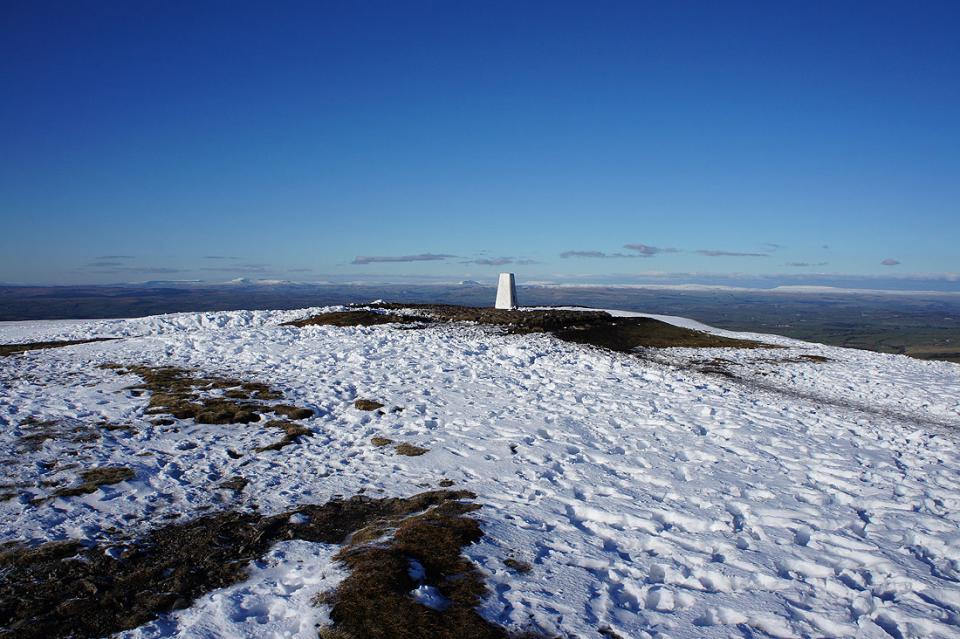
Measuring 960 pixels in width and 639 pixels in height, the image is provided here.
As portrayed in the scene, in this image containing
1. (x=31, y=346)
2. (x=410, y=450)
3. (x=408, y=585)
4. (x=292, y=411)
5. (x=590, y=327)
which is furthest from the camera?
(x=590, y=327)

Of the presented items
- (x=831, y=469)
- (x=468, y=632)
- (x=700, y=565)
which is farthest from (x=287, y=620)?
(x=831, y=469)

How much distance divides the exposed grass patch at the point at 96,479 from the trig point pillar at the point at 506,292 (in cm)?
2528

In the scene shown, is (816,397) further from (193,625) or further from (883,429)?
(193,625)

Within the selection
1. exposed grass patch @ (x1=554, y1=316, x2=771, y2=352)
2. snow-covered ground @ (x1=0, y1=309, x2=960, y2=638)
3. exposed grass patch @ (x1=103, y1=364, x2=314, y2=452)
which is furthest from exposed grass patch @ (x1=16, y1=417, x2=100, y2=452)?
exposed grass patch @ (x1=554, y1=316, x2=771, y2=352)

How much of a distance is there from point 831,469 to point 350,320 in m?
20.3

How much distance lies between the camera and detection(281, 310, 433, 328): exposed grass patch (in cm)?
2425

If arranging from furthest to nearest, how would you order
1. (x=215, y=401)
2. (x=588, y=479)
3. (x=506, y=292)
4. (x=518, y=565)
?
1. (x=506, y=292)
2. (x=215, y=401)
3. (x=588, y=479)
4. (x=518, y=565)

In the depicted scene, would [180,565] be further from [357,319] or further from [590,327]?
[590,327]

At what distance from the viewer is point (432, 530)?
5.91 m

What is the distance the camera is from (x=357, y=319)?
980 inches

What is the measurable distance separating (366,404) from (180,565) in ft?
20.9

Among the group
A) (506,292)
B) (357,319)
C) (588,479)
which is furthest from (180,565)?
(506,292)

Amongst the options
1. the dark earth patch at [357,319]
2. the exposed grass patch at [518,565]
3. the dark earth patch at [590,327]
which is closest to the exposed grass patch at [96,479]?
the exposed grass patch at [518,565]

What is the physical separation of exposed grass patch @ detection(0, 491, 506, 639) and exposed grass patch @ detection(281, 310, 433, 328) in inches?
699
